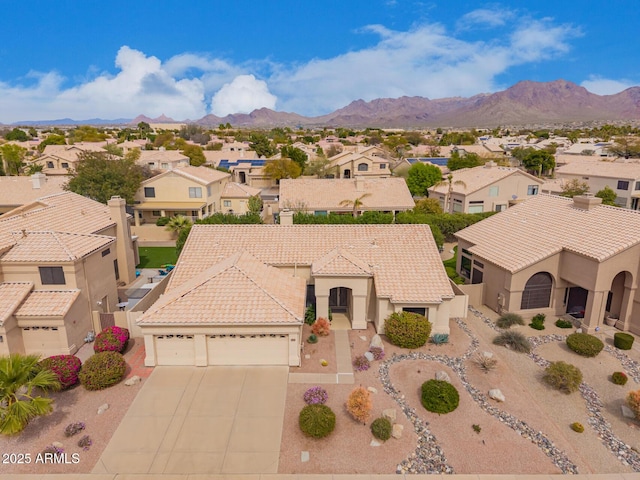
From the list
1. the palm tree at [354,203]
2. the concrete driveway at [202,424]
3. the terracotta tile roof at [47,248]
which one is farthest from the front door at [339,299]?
the palm tree at [354,203]

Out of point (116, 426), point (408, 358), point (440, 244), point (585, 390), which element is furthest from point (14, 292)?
point (440, 244)

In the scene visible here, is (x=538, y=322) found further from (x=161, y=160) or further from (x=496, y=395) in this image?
(x=161, y=160)

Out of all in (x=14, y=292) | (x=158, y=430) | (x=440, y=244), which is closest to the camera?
(x=158, y=430)

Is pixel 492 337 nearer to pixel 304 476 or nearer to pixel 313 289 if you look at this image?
pixel 313 289

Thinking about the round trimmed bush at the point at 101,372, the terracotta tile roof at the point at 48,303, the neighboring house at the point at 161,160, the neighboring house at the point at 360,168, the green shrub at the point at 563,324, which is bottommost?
the green shrub at the point at 563,324

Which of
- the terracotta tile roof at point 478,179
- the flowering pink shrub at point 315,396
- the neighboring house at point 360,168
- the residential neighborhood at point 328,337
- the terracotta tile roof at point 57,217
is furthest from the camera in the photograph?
the neighboring house at point 360,168

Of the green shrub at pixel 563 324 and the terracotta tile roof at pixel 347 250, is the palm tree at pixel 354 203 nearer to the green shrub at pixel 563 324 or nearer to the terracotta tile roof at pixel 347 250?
the terracotta tile roof at pixel 347 250

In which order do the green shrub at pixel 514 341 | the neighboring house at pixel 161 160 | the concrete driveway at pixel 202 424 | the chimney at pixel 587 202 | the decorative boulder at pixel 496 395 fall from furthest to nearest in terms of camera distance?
the neighboring house at pixel 161 160, the chimney at pixel 587 202, the green shrub at pixel 514 341, the decorative boulder at pixel 496 395, the concrete driveway at pixel 202 424
